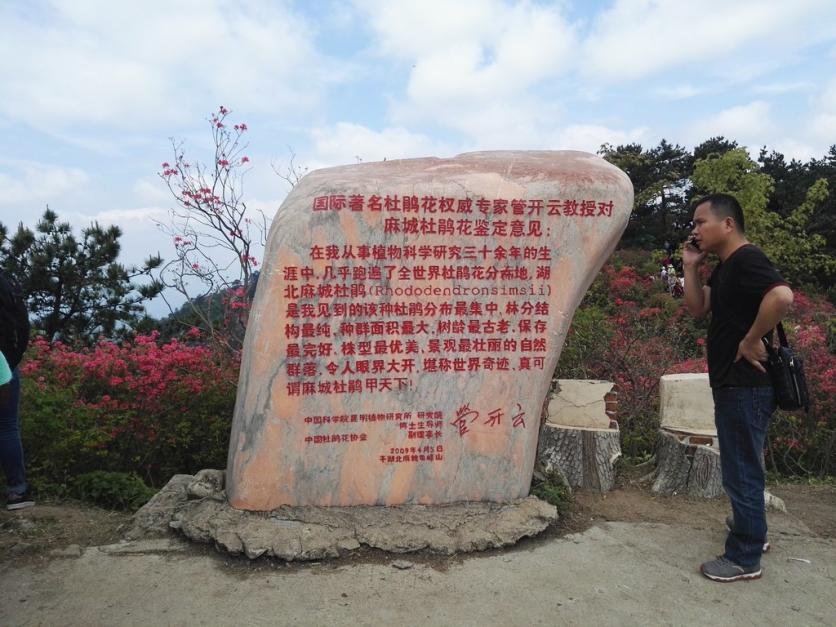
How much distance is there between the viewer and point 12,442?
3561 millimetres

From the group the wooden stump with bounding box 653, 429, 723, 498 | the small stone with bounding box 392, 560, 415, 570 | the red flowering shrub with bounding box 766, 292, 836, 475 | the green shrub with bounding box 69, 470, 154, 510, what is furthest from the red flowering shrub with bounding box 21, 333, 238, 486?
the red flowering shrub with bounding box 766, 292, 836, 475

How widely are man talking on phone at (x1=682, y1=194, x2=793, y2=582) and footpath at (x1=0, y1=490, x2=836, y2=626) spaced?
21cm

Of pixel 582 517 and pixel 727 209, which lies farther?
pixel 582 517

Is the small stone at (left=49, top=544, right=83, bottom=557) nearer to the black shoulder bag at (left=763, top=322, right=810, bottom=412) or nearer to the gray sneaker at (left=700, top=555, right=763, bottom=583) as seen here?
the gray sneaker at (left=700, top=555, right=763, bottom=583)

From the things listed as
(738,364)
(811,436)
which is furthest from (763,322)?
(811,436)

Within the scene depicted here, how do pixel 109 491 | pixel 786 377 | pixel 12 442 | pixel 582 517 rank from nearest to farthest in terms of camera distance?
pixel 786 377, pixel 12 442, pixel 582 517, pixel 109 491

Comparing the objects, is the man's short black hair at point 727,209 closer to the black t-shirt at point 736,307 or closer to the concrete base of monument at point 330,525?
the black t-shirt at point 736,307

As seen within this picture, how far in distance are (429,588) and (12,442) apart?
2.47 meters

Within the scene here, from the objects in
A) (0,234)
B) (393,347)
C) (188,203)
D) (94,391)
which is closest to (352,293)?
(393,347)

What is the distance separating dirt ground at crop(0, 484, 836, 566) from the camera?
10.8ft

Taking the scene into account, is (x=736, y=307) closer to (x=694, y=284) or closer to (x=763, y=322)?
(x=763, y=322)

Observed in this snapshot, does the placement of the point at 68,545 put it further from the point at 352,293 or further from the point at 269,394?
the point at 352,293

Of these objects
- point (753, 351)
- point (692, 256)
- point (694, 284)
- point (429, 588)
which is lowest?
point (429, 588)

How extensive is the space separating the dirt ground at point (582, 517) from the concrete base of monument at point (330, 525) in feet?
0.36
